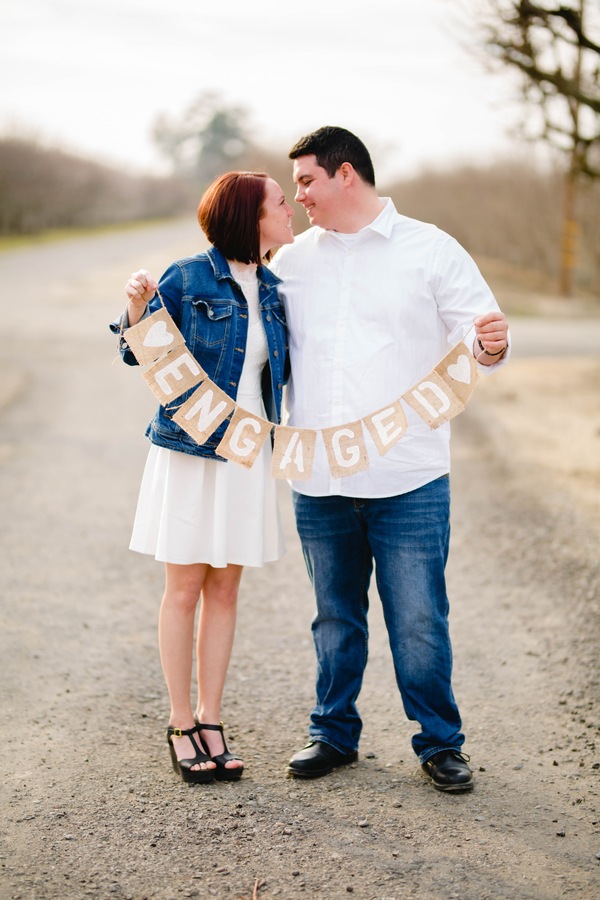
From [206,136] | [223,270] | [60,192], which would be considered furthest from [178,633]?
[206,136]

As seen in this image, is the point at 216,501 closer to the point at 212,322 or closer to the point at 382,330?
the point at 212,322

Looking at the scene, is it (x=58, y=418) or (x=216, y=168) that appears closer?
(x=58, y=418)

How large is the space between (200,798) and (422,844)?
83 cm

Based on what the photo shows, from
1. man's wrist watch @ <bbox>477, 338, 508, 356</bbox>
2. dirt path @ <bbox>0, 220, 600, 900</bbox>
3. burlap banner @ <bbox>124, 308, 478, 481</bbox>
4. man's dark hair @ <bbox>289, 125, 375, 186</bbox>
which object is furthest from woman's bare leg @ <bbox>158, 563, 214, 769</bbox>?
man's dark hair @ <bbox>289, 125, 375, 186</bbox>

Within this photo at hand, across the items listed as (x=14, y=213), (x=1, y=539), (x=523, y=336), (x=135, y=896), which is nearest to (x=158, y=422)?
(x=135, y=896)

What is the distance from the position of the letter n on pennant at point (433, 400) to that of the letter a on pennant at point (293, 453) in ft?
1.28

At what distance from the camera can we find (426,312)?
3648mm

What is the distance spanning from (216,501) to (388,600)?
759 millimetres

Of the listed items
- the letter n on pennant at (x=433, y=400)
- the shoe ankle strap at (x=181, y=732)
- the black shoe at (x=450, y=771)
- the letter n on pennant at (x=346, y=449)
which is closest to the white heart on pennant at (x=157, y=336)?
the letter n on pennant at (x=346, y=449)

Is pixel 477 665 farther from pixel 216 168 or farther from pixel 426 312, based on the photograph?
pixel 216 168

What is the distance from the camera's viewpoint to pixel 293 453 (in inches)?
143

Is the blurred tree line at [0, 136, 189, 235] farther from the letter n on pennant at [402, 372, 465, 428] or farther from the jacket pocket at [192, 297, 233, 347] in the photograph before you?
the letter n on pennant at [402, 372, 465, 428]

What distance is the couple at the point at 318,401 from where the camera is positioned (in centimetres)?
361

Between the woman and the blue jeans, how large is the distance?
242 millimetres
